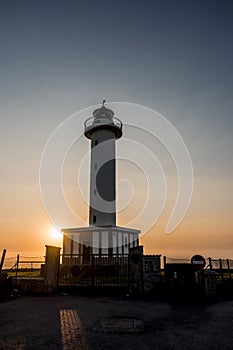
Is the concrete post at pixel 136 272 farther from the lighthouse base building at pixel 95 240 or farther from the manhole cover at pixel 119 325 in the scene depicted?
the lighthouse base building at pixel 95 240

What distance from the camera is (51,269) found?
13.8 metres

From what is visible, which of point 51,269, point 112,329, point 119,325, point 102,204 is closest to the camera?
point 112,329

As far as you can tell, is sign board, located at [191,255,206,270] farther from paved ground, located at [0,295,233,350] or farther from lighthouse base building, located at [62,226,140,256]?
lighthouse base building, located at [62,226,140,256]

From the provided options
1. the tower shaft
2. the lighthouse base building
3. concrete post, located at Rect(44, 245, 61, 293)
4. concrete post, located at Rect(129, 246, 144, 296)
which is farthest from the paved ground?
the tower shaft

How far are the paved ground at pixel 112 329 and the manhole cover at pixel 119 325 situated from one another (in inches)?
3.1

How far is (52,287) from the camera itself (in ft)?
44.7

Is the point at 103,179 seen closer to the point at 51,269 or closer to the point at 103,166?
the point at 103,166

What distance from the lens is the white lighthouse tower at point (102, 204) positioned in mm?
26266

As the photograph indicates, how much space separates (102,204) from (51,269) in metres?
15.0

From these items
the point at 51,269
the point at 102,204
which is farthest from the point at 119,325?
the point at 102,204

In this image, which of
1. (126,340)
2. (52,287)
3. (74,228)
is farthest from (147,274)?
(74,228)

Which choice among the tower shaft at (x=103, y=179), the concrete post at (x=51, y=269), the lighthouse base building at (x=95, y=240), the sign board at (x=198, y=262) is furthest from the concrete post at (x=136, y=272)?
the tower shaft at (x=103, y=179)

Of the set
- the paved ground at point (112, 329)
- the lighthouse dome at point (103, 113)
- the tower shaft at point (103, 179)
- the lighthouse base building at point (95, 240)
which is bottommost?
the paved ground at point (112, 329)

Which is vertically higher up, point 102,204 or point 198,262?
point 102,204
